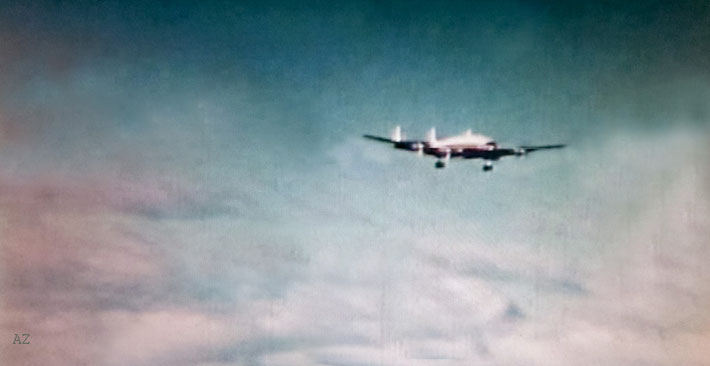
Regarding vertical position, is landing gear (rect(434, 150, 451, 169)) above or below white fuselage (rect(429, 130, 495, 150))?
below

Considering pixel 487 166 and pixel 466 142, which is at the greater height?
pixel 466 142

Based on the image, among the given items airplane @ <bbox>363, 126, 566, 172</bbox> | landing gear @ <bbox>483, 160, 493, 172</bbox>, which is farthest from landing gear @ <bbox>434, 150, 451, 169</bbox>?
landing gear @ <bbox>483, 160, 493, 172</bbox>

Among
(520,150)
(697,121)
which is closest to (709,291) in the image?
(697,121)

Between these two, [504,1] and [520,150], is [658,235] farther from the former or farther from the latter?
[504,1]

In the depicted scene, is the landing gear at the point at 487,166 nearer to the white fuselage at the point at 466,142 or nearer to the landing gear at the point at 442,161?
the white fuselage at the point at 466,142

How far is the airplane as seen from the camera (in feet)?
25.0

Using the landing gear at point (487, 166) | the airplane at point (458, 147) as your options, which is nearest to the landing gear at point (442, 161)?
the airplane at point (458, 147)

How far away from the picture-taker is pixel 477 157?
7.70 m

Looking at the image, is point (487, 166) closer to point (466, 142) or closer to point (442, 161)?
point (466, 142)

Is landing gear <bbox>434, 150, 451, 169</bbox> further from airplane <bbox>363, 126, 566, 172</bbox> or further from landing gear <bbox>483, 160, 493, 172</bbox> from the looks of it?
landing gear <bbox>483, 160, 493, 172</bbox>

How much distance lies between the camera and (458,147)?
7.66 meters

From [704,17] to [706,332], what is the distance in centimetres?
292

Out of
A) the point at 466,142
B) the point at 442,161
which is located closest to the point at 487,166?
the point at 466,142

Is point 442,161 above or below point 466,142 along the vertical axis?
below
